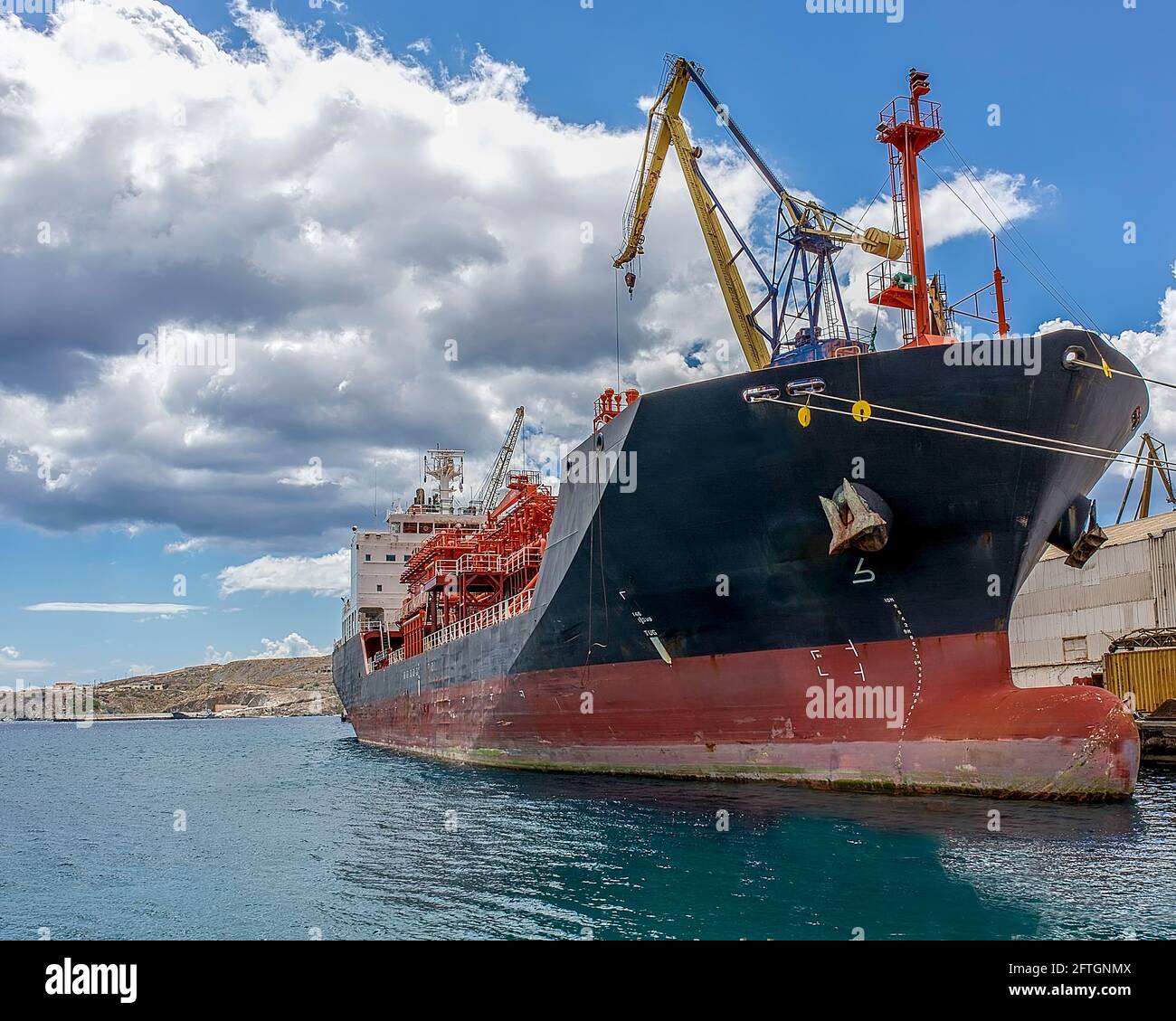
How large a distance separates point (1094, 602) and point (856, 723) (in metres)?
19.1

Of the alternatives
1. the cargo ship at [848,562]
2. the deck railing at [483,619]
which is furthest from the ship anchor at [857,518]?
the deck railing at [483,619]

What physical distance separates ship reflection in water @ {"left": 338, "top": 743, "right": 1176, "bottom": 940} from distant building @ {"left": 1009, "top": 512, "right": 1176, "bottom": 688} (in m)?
13.0

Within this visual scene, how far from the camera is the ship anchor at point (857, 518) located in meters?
13.4

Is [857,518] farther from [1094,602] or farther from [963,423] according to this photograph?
[1094,602]

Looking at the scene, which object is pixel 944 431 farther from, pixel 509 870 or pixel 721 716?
pixel 509 870

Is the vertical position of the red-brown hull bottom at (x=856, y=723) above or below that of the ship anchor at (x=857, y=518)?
below

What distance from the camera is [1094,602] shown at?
2902 centimetres

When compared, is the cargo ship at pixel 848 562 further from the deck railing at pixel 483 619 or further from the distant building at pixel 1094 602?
the distant building at pixel 1094 602

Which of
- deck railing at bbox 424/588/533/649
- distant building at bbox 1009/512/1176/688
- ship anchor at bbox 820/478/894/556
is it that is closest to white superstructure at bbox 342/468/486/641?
deck railing at bbox 424/588/533/649

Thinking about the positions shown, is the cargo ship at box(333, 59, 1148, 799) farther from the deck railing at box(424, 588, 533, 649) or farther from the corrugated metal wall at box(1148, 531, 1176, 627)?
the corrugated metal wall at box(1148, 531, 1176, 627)

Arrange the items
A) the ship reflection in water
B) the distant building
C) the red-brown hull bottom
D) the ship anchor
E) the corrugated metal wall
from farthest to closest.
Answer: the distant building, the corrugated metal wall, the ship anchor, the red-brown hull bottom, the ship reflection in water

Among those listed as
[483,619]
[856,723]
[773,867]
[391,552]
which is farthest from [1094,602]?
[391,552]

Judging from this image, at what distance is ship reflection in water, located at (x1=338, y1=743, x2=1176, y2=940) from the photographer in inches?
324

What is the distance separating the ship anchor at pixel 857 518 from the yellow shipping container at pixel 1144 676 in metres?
13.8
